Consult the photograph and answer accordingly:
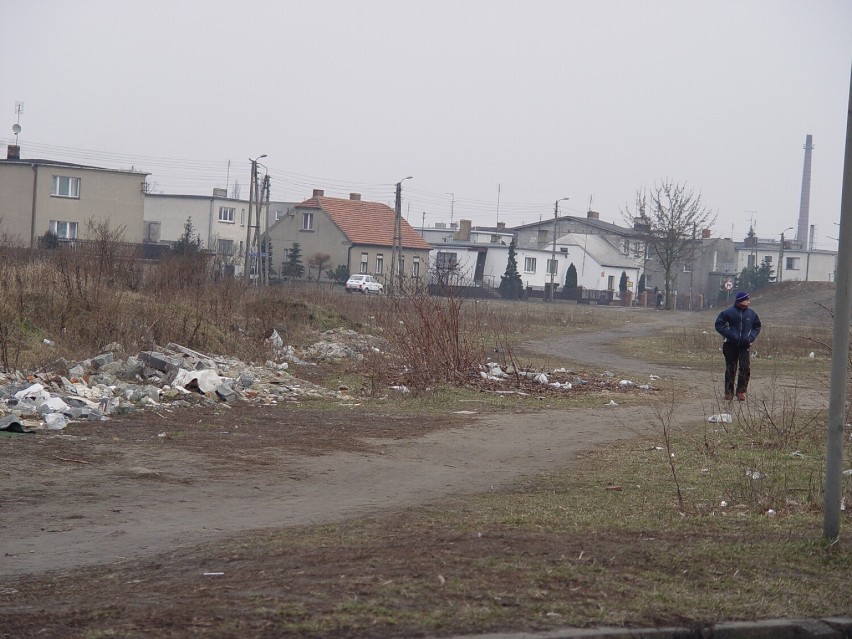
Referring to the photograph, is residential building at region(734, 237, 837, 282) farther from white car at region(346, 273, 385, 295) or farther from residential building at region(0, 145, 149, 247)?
residential building at region(0, 145, 149, 247)

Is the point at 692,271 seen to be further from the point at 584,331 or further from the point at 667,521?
the point at 667,521

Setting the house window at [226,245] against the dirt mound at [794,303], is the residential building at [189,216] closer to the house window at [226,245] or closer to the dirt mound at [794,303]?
the house window at [226,245]

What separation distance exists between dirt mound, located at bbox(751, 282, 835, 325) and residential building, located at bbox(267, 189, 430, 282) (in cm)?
2537

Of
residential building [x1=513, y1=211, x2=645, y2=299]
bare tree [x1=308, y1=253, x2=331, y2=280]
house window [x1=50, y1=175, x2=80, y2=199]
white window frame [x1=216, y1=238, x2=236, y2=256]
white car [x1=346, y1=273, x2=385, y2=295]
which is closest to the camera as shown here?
house window [x1=50, y1=175, x2=80, y2=199]

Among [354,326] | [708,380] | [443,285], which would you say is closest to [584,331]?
[354,326]

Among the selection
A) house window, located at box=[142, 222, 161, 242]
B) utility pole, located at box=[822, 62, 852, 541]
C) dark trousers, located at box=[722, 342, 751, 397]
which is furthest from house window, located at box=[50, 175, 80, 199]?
utility pole, located at box=[822, 62, 852, 541]

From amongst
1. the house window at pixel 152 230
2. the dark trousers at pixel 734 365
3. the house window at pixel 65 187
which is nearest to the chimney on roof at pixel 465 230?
the house window at pixel 152 230

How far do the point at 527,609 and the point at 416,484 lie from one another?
4.87 m

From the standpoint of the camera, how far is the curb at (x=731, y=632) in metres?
4.42

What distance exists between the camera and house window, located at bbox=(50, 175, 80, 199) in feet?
193

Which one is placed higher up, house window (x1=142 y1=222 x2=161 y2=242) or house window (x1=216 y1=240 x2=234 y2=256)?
house window (x1=142 y1=222 x2=161 y2=242)

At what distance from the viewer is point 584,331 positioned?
138ft

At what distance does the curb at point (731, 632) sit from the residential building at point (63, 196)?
5607 centimetres

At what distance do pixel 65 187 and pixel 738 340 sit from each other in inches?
2023
